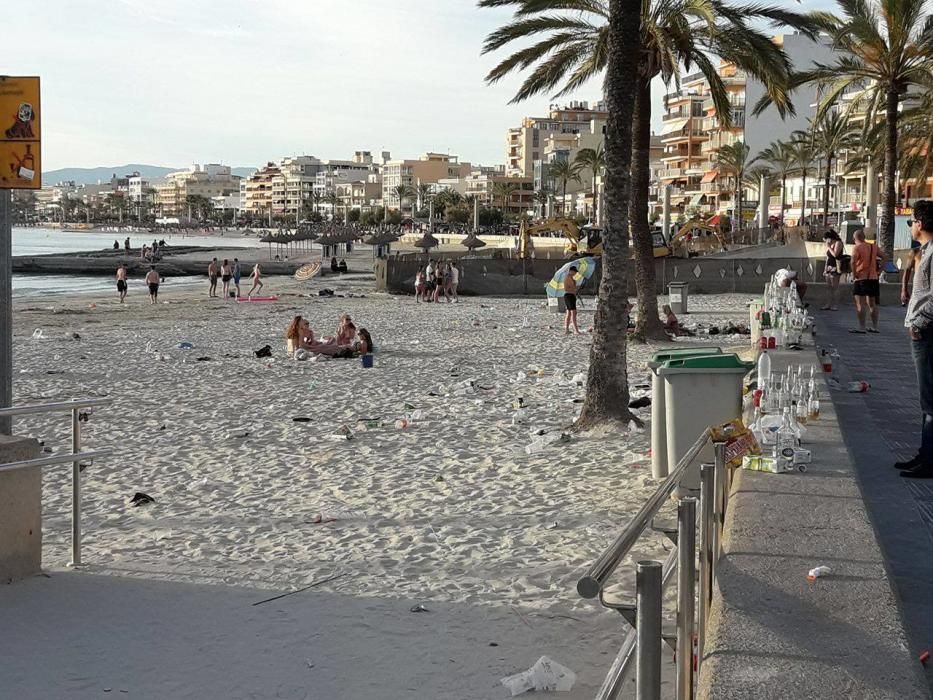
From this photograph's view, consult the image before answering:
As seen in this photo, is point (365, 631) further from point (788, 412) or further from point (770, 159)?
point (770, 159)

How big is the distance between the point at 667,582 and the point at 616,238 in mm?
7608

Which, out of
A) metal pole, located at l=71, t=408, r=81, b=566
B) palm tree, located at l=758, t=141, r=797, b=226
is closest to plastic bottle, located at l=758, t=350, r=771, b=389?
metal pole, located at l=71, t=408, r=81, b=566

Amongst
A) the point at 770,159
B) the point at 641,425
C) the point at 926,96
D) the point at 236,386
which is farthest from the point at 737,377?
the point at 770,159

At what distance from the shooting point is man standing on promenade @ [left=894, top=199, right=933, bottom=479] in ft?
20.9

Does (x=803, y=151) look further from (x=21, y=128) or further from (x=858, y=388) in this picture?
(x=21, y=128)

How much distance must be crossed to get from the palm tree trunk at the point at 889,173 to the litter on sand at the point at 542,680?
23820 mm

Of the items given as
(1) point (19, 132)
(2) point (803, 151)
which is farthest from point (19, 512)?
(2) point (803, 151)

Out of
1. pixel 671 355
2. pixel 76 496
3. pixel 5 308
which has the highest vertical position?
pixel 5 308

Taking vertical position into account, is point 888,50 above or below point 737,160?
below

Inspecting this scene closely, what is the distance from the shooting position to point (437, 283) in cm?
3325

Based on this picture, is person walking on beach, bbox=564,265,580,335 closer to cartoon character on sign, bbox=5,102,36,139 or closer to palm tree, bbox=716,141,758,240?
cartoon character on sign, bbox=5,102,36,139

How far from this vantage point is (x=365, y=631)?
16.9 ft

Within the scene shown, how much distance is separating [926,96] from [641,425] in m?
25.6

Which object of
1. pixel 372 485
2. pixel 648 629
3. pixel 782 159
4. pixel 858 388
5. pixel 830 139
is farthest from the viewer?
pixel 782 159
